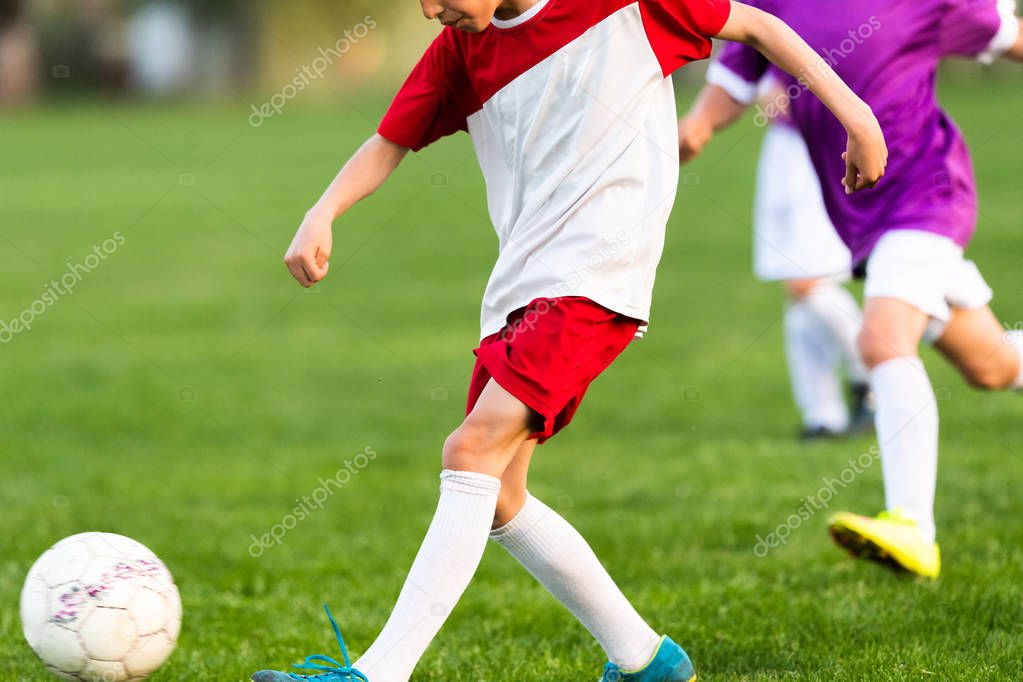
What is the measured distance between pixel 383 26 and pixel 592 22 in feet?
192

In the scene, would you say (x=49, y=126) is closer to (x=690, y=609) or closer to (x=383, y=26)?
(x=383, y=26)

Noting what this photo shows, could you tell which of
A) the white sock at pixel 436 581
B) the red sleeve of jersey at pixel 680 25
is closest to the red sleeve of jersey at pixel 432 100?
the red sleeve of jersey at pixel 680 25

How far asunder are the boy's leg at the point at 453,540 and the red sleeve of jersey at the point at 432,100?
0.69 metres

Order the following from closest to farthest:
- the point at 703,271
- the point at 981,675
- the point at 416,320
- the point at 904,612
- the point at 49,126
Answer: the point at 981,675 → the point at 904,612 → the point at 416,320 → the point at 703,271 → the point at 49,126

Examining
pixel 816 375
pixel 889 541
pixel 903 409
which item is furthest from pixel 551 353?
pixel 816 375

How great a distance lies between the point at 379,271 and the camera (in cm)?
1383

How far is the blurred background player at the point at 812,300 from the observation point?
7176 millimetres

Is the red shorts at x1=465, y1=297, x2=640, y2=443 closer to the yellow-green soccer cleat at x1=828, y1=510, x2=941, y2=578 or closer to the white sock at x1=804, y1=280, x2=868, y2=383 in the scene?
the yellow-green soccer cleat at x1=828, y1=510, x2=941, y2=578

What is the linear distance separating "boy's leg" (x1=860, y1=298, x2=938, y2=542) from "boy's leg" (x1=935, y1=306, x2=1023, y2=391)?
13 centimetres

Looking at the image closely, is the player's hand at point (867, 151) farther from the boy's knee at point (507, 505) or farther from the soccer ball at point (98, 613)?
the soccer ball at point (98, 613)

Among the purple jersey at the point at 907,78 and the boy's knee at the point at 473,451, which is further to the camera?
the purple jersey at the point at 907,78

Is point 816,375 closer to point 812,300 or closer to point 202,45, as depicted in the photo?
point 812,300

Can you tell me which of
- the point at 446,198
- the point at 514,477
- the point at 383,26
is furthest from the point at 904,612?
the point at 383,26

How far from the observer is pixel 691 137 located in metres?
4.36
